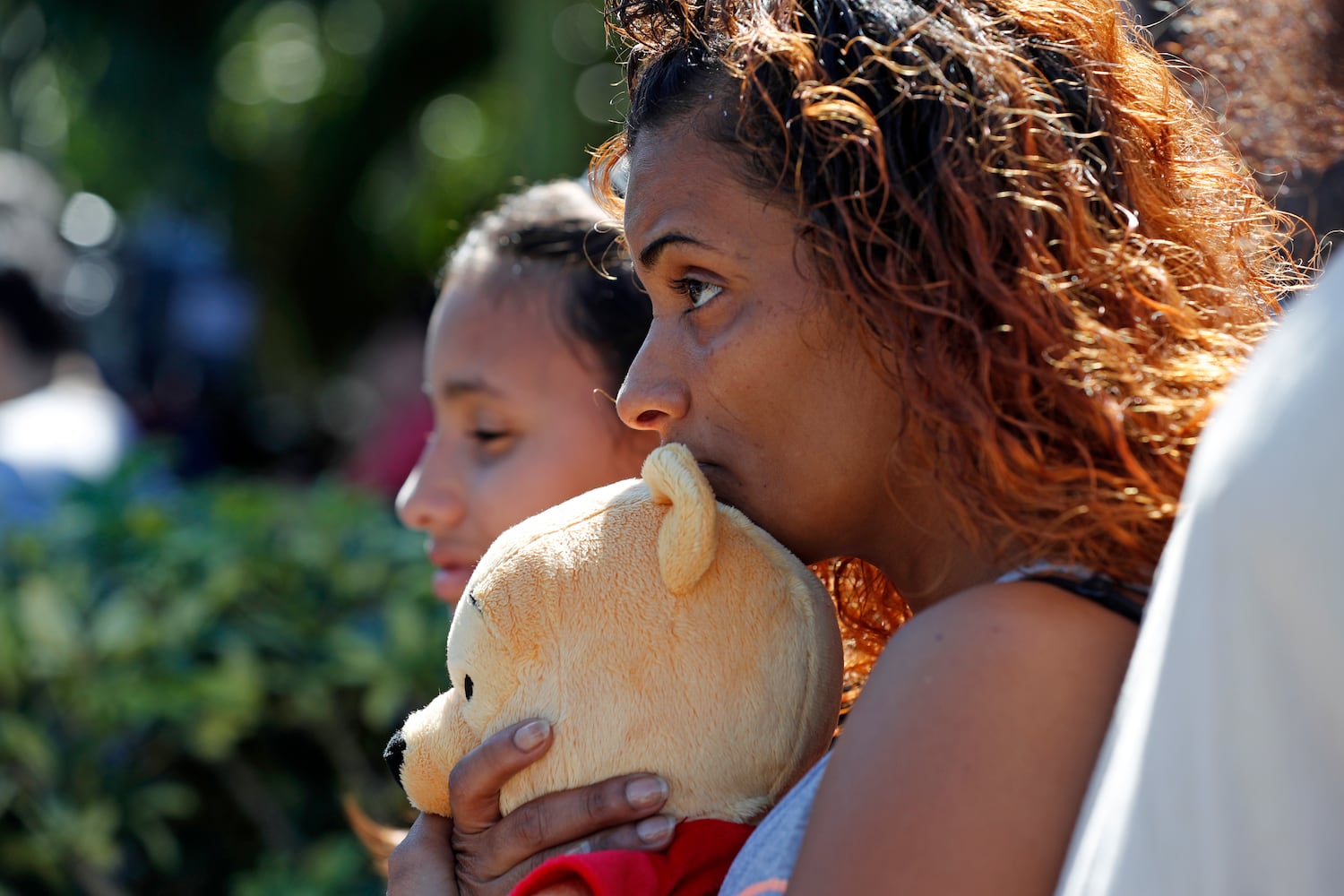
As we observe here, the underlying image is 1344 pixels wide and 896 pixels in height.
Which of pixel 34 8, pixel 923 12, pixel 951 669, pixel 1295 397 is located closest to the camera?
pixel 1295 397

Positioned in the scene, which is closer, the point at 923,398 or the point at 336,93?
the point at 923,398

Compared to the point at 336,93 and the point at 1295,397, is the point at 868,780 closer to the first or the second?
the point at 1295,397

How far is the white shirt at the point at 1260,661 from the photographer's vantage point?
82cm

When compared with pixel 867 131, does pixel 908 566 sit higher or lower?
lower

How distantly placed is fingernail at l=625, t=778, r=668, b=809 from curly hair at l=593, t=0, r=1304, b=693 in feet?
1.31

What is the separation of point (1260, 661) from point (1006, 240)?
0.56 m

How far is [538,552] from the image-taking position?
4.58 ft

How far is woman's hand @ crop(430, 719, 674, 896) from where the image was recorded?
132cm

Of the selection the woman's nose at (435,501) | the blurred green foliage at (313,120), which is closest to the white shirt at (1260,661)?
the woman's nose at (435,501)

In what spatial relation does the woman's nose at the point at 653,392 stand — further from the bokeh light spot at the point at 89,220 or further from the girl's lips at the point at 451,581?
the bokeh light spot at the point at 89,220

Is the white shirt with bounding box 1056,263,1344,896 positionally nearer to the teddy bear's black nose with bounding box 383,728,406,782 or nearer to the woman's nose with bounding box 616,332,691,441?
the woman's nose with bounding box 616,332,691,441

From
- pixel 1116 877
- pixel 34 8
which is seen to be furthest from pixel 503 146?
pixel 1116 877

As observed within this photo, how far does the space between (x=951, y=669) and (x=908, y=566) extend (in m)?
0.35

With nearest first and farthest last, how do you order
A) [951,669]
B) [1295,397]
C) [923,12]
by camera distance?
[1295,397] < [951,669] < [923,12]
